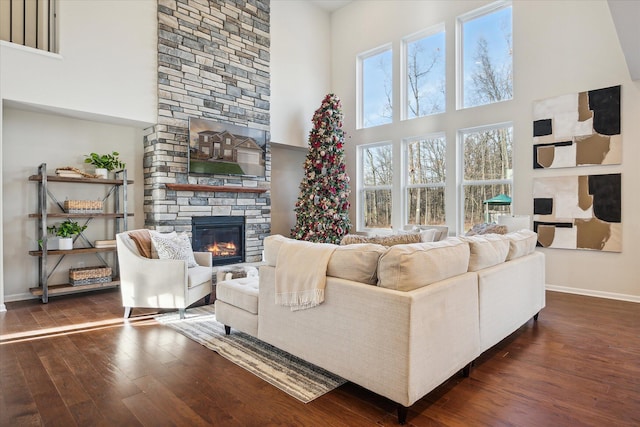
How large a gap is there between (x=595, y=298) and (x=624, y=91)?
8.39 feet

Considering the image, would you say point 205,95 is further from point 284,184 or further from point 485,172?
point 485,172

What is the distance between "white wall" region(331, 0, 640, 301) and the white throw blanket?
13.4 ft

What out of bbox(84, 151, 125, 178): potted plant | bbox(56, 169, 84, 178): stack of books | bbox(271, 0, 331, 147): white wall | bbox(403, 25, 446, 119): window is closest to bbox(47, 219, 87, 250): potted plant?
bbox(56, 169, 84, 178): stack of books

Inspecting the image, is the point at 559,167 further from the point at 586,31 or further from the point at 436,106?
the point at 436,106

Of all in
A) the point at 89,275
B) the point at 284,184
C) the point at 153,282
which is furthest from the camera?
the point at 284,184

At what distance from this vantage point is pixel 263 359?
2.71 meters

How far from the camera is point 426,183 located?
20.9ft

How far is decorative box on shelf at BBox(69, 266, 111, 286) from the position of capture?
4.58 metres

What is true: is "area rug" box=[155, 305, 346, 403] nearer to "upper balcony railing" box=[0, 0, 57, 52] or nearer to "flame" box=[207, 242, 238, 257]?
"flame" box=[207, 242, 238, 257]

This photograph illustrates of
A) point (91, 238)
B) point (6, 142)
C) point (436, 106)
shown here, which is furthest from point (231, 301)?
point (436, 106)

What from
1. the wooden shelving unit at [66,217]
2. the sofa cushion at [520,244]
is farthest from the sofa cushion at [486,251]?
the wooden shelving unit at [66,217]

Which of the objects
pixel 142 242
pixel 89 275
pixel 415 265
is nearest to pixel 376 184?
pixel 142 242

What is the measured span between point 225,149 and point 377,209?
3.10m

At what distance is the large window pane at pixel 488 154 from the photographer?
17.8 ft
